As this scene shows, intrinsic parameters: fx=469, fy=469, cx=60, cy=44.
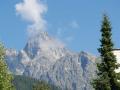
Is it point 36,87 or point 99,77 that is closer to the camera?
point 99,77

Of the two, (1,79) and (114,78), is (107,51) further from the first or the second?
(1,79)

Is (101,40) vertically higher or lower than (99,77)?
higher

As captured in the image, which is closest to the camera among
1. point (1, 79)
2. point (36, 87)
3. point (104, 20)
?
point (1, 79)

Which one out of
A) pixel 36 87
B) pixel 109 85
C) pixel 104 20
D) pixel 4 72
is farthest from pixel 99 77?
pixel 36 87

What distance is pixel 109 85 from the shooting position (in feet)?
152

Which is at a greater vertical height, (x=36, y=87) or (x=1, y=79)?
(x=36, y=87)

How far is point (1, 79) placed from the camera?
4609 cm

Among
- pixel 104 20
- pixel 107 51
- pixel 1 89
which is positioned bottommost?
pixel 1 89

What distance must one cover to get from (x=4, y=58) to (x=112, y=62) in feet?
36.9

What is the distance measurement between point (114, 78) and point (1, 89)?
36.8 ft

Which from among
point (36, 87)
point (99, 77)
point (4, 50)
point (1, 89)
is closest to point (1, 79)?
point (1, 89)

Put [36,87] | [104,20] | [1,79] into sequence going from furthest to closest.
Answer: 1. [36,87]
2. [104,20]
3. [1,79]

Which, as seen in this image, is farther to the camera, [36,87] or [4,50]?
[36,87]

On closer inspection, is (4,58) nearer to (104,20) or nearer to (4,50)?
(4,50)
